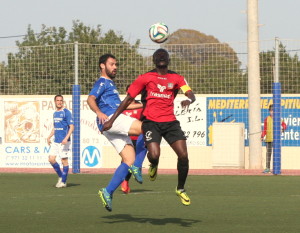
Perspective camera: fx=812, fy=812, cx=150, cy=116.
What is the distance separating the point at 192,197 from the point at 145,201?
3.85 feet

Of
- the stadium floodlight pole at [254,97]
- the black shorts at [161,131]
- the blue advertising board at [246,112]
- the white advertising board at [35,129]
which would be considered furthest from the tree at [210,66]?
the black shorts at [161,131]

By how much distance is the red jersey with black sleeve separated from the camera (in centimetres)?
1034

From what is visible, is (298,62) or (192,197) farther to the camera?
(298,62)

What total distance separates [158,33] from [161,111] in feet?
18.1

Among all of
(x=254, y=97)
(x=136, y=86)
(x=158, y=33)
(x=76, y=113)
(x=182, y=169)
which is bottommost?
(x=182, y=169)

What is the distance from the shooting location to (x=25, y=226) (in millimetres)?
9719

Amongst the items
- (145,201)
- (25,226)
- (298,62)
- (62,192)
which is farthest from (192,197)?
(298,62)

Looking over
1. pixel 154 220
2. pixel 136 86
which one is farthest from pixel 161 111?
pixel 154 220

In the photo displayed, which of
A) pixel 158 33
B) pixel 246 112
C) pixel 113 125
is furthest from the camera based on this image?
pixel 246 112

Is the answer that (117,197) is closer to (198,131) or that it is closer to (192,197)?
(192,197)

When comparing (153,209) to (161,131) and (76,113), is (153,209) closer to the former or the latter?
(161,131)

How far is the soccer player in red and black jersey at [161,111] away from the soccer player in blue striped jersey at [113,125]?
0.35m

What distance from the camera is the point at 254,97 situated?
23.9 metres

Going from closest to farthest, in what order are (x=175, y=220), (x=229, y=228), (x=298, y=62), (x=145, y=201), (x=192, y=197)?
(x=229, y=228), (x=175, y=220), (x=145, y=201), (x=192, y=197), (x=298, y=62)
